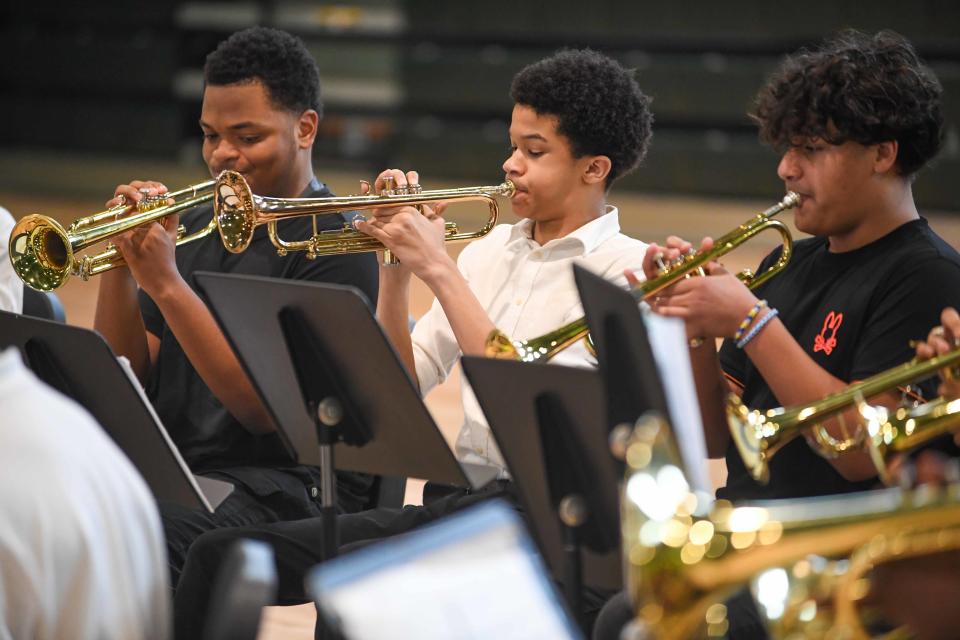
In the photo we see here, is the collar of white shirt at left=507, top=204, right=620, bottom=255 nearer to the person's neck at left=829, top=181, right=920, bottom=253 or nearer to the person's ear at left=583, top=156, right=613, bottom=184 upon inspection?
the person's ear at left=583, top=156, right=613, bottom=184

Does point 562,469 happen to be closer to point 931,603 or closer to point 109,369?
point 931,603

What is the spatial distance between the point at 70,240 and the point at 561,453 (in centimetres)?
138

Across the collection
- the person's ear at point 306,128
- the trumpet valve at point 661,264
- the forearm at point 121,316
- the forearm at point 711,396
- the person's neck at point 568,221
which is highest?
the person's ear at point 306,128

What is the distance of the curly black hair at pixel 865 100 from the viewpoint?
2266mm

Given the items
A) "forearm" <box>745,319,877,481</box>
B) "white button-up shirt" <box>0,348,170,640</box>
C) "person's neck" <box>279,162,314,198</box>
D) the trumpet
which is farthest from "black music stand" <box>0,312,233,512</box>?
"forearm" <box>745,319,877,481</box>

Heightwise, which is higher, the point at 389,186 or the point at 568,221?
the point at 389,186

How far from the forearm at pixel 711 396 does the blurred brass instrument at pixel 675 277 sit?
0.53ft

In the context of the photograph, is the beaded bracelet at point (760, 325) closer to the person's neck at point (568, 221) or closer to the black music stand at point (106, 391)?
the person's neck at point (568, 221)

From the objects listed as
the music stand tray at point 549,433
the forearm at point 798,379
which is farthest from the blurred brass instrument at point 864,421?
the music stand tray at point 549,433

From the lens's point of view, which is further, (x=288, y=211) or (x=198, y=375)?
(x=198, y=375)

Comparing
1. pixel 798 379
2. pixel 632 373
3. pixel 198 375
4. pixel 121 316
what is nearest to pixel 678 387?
pixel 632 373

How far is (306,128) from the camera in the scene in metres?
3.09

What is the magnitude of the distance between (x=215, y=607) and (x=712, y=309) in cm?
107

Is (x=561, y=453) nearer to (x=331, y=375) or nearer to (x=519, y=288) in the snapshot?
(x=331, y=375)
